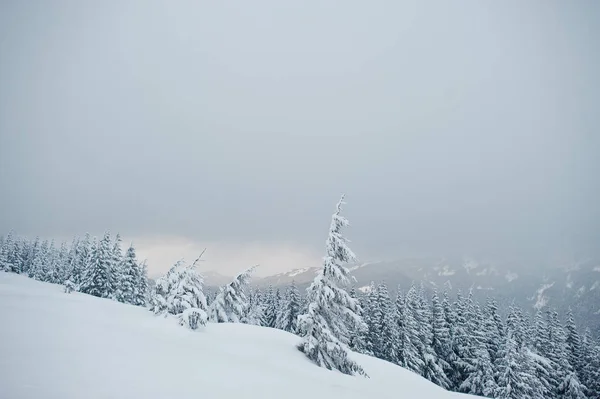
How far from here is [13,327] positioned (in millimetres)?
8328

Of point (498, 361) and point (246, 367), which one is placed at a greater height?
point (246, 367)

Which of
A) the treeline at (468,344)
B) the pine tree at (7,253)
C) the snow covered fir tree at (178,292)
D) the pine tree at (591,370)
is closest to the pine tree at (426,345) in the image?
the treeline at (468,344)

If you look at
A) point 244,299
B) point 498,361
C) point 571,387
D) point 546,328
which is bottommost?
point 571,387

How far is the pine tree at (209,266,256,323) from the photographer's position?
2409 cm

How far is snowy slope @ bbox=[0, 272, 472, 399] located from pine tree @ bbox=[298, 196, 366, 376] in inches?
67.7

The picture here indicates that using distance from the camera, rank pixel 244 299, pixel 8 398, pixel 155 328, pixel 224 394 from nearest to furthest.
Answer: pixel 8 398 < pixel 224 394 < pixel 155 328 < pixel 244 299

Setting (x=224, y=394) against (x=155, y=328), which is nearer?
(x=224, y=394)

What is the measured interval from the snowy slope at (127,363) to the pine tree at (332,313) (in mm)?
1720

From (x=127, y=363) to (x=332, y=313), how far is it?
1156 cm

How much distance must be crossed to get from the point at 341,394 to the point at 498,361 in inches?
1286

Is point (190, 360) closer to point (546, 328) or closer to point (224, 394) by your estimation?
point (224, 394)

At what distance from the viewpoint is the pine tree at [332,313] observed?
1559 cm

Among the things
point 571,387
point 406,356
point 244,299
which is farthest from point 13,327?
point 571,387

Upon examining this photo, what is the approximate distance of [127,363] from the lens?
738cm
